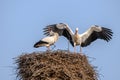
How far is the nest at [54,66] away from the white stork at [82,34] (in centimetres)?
243

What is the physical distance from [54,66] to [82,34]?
11.3 ft

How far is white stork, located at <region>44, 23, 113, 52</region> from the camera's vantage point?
1553 cm

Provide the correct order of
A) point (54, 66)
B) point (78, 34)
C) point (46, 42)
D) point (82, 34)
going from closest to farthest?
point (54, 66)
point (46, 42)
point (78, 34)
point (82, 34)

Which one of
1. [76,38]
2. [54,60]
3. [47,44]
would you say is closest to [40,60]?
[54,60]

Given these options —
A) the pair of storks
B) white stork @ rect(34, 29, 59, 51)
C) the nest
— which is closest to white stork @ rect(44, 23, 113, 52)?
the pair of storks

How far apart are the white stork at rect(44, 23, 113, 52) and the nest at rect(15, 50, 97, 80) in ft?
7.97

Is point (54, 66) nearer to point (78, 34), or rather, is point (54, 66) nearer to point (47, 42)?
point (47, 42)

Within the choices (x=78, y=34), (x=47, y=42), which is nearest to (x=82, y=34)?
(x=78, y=34)

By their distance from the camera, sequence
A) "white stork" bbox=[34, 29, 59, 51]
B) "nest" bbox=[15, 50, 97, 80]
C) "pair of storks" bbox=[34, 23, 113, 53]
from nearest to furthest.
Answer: "nest" bbox=[15, 50, 97, 80], "white stork" bbox=[34, 29, 59, 51], "pair of storks" bbox=[34, 23, 113, 53]

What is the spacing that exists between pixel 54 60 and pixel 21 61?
2.83ft

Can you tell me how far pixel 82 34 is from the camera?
621 inches

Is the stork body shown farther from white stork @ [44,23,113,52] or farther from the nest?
the nest

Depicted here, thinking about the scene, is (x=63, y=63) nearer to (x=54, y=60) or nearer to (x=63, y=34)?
(x=54, y=60)

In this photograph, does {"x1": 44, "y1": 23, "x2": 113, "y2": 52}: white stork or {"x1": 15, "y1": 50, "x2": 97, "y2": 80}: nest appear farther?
{"x1": 44, "y1": 23, "x2": 113, "y2": 52}: white stork
